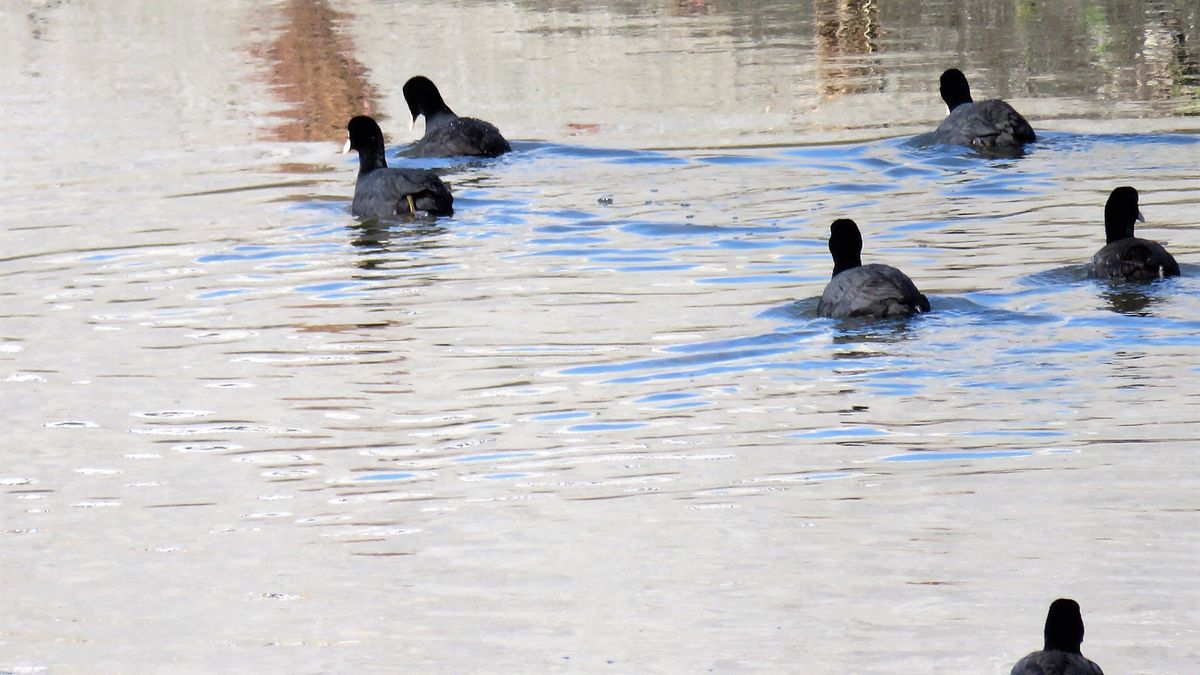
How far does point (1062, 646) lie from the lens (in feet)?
20.1

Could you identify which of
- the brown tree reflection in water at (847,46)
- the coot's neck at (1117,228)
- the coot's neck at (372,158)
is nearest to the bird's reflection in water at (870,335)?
the coot's neck at (1117,228)

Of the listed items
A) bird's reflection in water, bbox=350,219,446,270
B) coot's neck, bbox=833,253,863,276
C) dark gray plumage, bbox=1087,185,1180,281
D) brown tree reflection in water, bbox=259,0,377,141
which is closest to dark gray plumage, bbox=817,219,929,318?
coot's neck, bbox=833,253,863,276

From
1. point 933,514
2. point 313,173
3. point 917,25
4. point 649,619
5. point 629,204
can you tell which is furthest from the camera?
point 917,25

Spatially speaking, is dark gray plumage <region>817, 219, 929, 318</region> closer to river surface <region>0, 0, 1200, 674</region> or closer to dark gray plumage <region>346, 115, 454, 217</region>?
river surface <region>0, 0, 1200, 674</region>

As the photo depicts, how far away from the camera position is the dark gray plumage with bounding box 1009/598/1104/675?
5969mm

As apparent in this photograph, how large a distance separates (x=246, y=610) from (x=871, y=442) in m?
3.40

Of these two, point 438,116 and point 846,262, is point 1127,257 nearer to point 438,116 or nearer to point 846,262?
point 846,262

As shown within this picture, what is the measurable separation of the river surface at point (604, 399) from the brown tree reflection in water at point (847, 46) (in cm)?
123

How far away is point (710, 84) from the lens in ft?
80.7

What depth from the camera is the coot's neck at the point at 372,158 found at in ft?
59.6

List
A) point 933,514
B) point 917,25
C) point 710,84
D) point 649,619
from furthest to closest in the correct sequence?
point 917,25
point 710,84
point 933,514
point 649,619

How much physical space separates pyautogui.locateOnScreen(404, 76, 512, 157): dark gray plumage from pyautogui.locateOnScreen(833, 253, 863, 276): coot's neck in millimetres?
7178

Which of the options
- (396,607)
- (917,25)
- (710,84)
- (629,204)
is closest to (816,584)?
(396,607)

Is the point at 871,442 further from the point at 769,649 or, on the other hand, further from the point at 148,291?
the point at 148,291
